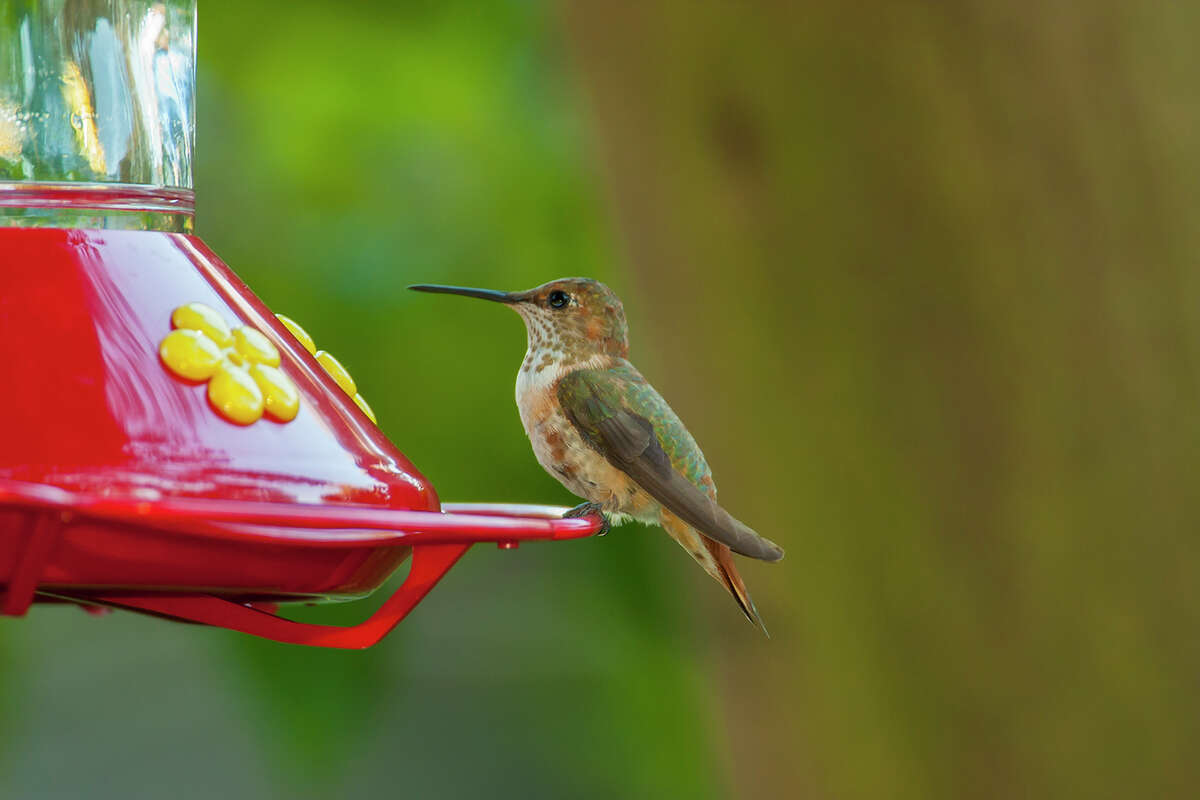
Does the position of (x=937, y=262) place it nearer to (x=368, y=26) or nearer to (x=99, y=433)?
(x=99, y=433)

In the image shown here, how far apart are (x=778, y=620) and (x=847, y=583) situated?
0.18 metres

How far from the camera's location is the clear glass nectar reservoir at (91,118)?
224cm

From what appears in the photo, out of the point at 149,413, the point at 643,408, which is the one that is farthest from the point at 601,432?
the point at 149,413

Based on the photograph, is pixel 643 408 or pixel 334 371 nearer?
pixel 334 371

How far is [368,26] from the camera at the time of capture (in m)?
5.90

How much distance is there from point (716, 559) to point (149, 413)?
1.71m

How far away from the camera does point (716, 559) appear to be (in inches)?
133

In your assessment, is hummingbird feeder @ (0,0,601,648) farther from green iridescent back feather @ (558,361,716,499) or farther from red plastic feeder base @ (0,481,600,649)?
green iridescent back feather @ (558,361,716,499)

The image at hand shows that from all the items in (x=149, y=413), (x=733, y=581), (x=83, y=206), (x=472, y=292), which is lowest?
(x=733, y=581)

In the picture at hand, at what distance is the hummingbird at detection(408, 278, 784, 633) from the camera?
10.7ft

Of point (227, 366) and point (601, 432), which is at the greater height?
point (227, 366)

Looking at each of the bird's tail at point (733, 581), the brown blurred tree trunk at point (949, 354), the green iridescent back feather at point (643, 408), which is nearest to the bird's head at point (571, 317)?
the green iridescent back feather at point (643, 408)

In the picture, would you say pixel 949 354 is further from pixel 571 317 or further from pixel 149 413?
pixel 149 413

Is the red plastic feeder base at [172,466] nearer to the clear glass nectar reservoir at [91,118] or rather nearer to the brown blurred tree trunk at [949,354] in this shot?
the clear glass nectar reservoir at [91,118]
